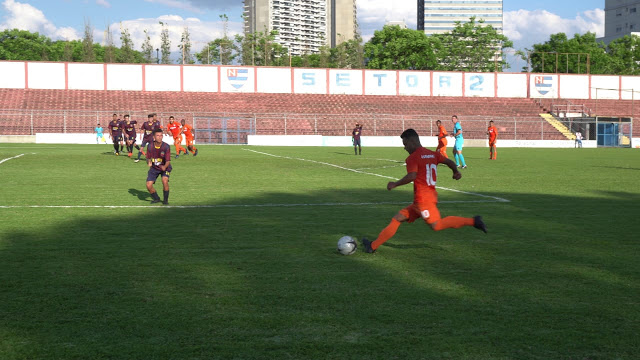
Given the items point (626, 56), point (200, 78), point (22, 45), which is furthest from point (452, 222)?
point (626, 56)

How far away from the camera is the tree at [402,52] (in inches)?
3748

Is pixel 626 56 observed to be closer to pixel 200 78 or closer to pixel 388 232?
pixel 200 78

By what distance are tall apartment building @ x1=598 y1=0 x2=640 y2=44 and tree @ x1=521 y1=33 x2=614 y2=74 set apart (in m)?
86.1

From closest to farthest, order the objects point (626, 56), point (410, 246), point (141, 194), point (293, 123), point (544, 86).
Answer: point (410, 246) → point (141, 194) → point (293, 123) → point (544, 86) → point (626, 56)

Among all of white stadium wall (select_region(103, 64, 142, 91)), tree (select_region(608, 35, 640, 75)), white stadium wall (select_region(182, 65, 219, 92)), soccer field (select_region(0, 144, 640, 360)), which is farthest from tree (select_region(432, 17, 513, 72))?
soccer field (select_region(0, 144, 640, 360))

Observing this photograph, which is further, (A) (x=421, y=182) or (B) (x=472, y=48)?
(B) (x=472, y=48)

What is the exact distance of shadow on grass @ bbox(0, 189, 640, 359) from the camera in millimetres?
4719

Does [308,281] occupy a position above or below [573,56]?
below

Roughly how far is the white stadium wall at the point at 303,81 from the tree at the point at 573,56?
24551 millimetres

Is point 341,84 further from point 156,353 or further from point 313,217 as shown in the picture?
point 156,353

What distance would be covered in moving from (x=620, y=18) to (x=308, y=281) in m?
202

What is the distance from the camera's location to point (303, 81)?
68062 millimetres

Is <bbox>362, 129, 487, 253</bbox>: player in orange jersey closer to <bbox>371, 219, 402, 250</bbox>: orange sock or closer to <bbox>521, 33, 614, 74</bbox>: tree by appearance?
<bbox>371, 219, 402, 250</bbox>: orange sock

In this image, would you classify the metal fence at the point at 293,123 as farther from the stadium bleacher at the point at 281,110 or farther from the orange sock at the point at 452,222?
the orange sock at the point at 452,222
